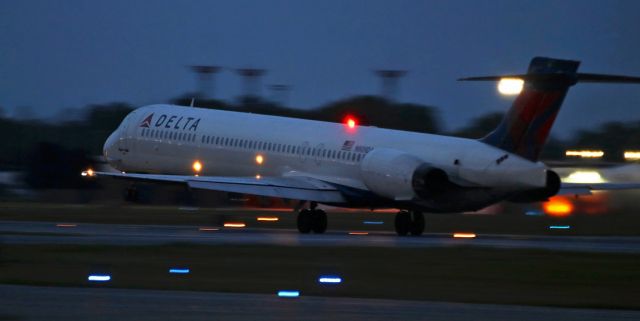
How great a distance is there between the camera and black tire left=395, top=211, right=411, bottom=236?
38.8 metres

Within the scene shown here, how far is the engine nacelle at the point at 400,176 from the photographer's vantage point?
122 feet

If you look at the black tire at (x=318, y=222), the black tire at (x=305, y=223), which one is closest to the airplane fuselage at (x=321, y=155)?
the black tire at (x=318, y=222)

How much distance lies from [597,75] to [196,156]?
15.1m

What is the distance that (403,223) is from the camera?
38.9 metres

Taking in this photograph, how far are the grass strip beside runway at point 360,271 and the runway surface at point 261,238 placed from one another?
2086mm

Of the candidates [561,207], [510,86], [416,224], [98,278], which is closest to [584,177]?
[561,207]

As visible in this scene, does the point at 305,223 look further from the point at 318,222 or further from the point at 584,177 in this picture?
the point at 584,177

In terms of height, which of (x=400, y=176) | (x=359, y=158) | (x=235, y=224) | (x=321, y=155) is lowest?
(x=400, y=176)

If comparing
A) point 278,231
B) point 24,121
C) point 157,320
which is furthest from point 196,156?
point 24,121

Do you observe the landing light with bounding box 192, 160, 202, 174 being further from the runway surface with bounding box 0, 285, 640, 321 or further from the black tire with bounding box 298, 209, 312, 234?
the runway surface with bounding box 0, 285, 640, 321

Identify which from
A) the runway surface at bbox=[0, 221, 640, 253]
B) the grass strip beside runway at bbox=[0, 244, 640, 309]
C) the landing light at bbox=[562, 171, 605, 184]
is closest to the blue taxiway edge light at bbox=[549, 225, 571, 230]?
the runway surface at bbox=[0, 221, 640, 253]

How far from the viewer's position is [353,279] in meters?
22.5

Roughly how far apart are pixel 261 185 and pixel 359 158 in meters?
3.28

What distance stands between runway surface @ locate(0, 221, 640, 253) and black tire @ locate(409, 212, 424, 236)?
0.42 meters
